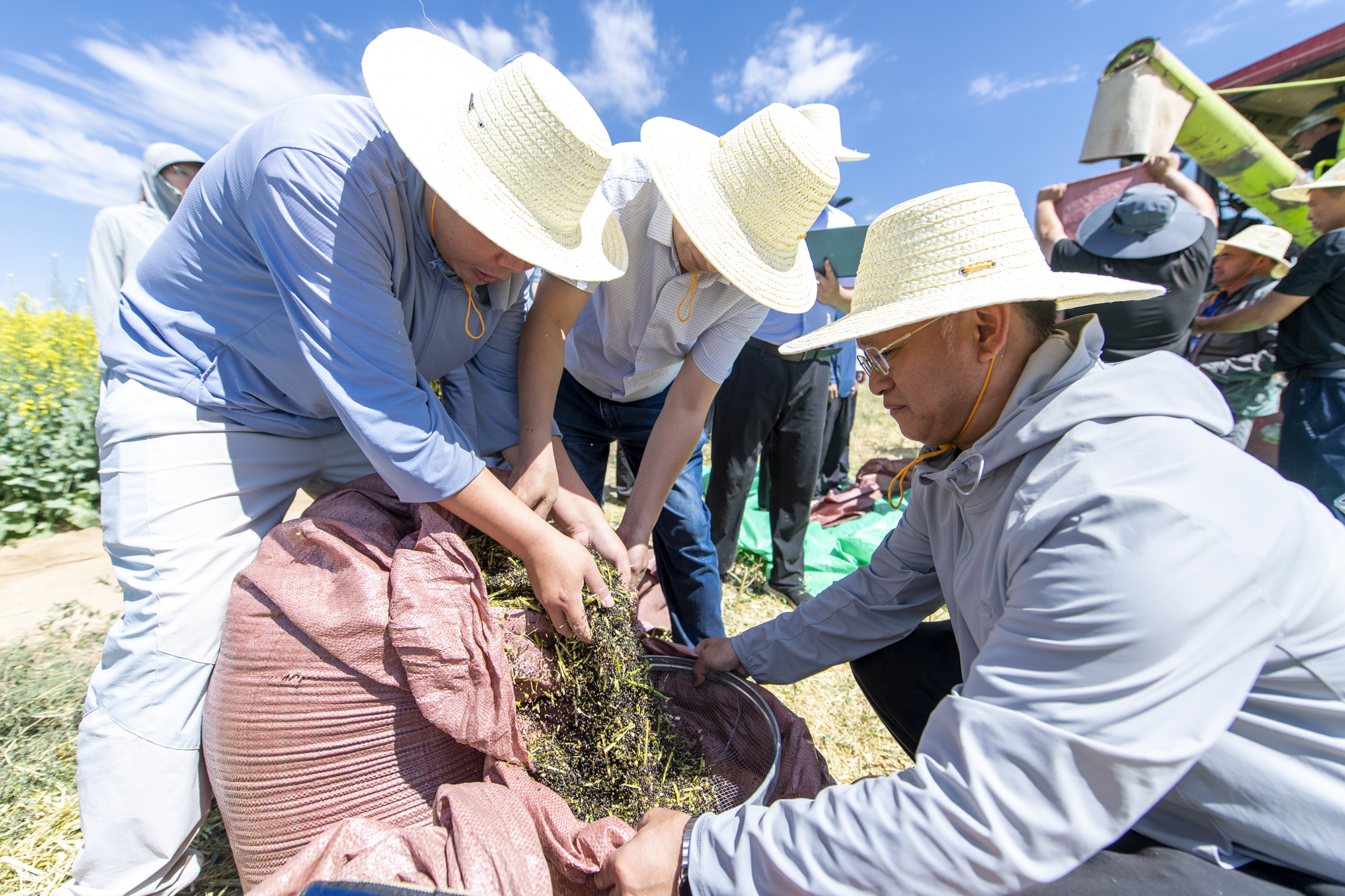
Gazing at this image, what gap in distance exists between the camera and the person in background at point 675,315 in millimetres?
1661

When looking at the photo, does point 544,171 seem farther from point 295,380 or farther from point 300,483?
point 300,483

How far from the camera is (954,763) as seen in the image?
0.98 meters

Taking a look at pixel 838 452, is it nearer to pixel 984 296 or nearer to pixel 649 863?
pixel 984 296

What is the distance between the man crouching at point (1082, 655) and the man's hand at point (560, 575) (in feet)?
1.50

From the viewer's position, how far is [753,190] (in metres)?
1.66

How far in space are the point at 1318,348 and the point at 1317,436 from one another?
0.44 m

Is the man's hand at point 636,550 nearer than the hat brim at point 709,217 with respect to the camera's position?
No

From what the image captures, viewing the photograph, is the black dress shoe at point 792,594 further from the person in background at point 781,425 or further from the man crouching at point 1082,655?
the man crouching at point 1082,655

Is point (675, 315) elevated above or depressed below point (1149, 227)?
below


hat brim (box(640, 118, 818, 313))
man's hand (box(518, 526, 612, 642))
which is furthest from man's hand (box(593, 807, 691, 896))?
hat brim (box(640, 118, 818, 313))

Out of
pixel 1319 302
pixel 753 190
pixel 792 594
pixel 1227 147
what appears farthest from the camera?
pixel 1227 147

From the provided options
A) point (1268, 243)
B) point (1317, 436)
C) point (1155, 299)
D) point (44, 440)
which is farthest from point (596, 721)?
point (1268, 243)

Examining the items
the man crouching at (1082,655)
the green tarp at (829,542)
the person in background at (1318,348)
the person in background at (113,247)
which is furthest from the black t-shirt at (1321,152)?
the person in background at (113,247)

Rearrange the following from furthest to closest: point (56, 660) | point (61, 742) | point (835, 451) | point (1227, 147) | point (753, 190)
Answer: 1. point (1227, 147)
2. point (835, 451)
3. point (56, 660)
4. point (61, 742)
5. point (753, 190)
